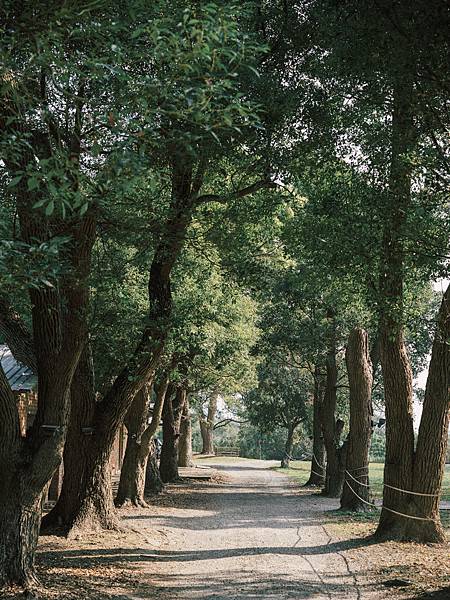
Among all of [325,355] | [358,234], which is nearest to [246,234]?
[358,234]

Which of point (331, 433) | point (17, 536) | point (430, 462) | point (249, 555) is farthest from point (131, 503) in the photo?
point (17, 536)

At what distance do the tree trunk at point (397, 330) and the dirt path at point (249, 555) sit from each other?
1.20 meters

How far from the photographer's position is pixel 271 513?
59.4 ft

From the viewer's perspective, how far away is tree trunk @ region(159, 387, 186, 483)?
26.7 m

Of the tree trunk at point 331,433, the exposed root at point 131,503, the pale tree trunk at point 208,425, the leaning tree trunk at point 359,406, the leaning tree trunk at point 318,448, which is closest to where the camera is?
the leaning tree trunk at point 359,406

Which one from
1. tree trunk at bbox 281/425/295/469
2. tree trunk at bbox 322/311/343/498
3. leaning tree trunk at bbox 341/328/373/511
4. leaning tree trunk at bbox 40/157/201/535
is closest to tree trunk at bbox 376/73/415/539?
leaning tree trunk at bbox 40/157/201/535

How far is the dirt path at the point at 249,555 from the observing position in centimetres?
884

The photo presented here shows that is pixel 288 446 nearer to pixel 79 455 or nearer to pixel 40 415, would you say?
pixel 79 455

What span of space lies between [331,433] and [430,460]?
11.8 meters

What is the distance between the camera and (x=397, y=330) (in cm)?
1141

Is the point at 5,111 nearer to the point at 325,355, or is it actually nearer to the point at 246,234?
the point at 246,234

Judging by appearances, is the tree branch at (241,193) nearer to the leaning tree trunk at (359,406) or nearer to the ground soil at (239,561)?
the ground soil at (239,561)

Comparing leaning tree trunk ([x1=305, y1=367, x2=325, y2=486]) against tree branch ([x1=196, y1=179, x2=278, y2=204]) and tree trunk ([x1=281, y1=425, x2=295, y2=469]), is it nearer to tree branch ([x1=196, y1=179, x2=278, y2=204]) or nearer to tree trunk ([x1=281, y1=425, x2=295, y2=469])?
tree trunk ([x1=281, y1=425, x2=295, y2=469])

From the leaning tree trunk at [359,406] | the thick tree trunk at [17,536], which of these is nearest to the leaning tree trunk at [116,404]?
the thick tree trunk at [17,536]
